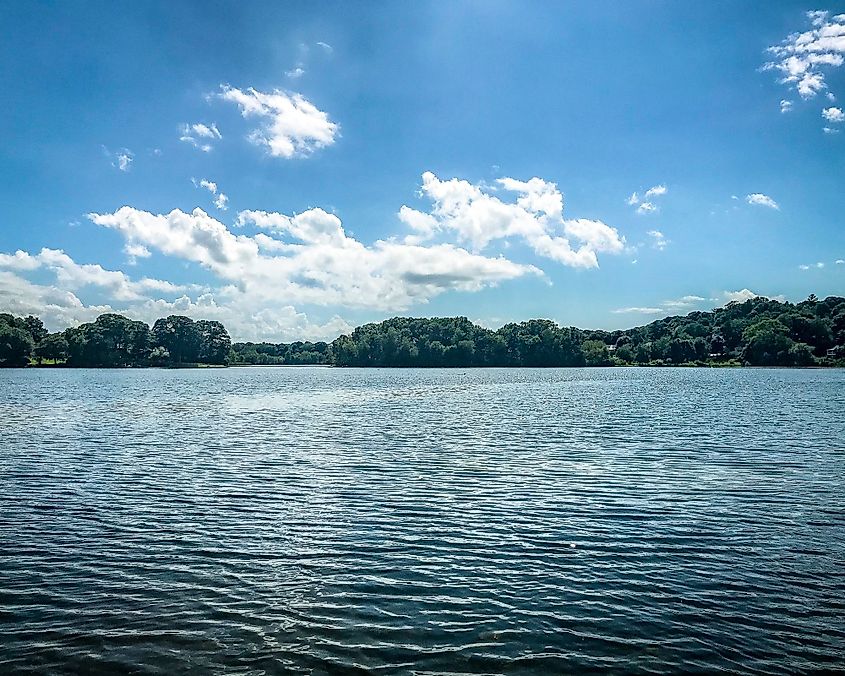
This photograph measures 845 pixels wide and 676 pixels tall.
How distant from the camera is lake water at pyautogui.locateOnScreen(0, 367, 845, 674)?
12.3 m

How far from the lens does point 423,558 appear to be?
17734 millimetres

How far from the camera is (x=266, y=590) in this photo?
50.2 ft

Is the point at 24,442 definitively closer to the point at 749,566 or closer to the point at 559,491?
the point at 559,491

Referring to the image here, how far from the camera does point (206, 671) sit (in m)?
11.4

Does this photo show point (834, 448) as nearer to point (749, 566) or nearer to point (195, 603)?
point (749, 566)

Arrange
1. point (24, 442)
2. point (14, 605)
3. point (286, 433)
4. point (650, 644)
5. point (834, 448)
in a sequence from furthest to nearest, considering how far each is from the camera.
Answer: point (286, 433), point (24, 442), point (834, 448), point (14, 605), point (650, 644)

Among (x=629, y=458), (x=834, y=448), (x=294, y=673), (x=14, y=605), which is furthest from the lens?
(x=834, y=448)

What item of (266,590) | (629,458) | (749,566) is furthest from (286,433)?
(749,566)

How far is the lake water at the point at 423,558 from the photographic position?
483 inches

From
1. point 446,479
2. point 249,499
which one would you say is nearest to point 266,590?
point 249,499

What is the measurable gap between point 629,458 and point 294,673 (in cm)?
2720

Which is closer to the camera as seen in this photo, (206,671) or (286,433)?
(206,671)

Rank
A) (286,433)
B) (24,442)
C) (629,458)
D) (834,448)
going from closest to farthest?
1. (629,458)
2. (834,448)
3. (24,442)
4. (286,433)

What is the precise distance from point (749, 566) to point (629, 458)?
17798 mm
